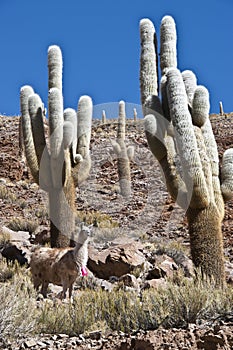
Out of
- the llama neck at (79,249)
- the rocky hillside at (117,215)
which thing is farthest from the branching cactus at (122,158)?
the llama neck at (79,249)

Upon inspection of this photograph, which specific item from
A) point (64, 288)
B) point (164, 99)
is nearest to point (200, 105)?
point (164, 99)

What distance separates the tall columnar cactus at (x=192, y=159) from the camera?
9.59m

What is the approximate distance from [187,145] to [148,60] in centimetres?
299

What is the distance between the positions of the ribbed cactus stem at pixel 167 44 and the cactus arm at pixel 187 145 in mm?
1559

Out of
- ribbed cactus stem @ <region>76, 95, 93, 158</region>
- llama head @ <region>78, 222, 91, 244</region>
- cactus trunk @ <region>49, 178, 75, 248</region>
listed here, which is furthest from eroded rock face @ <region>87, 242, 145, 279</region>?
ribbed cactus stem @ <region>76, 95, 93, 158</region>

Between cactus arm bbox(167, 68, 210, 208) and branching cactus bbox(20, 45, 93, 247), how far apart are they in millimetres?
3832

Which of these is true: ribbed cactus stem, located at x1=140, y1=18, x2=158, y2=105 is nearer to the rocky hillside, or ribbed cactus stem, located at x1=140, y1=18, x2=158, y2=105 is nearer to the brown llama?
the brown llama

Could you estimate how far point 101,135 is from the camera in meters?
31.3

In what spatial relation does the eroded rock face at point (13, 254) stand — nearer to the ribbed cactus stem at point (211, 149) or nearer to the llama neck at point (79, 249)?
the llama neck at point (79, 249)

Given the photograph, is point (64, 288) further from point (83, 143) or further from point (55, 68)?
point (55, 68)

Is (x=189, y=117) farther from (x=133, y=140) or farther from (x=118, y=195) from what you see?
(x=133, y=140)

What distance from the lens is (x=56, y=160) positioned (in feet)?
43.4

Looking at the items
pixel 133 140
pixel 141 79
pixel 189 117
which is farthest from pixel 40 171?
pixel 133 140

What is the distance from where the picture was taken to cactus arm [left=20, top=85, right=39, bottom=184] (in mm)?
13664
